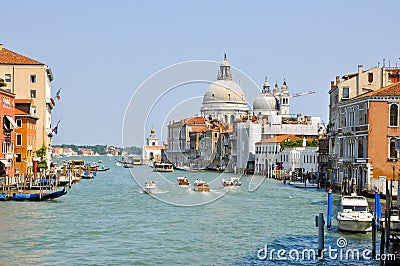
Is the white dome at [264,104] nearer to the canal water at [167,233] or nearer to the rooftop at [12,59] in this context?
the rooftop at [12,59]

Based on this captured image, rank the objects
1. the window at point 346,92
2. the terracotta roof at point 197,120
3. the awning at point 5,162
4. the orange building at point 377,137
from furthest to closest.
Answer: the terracotta roof at point 197,120
the window at point 346,92
the awning at point 5,162
the orange building at point 377,137

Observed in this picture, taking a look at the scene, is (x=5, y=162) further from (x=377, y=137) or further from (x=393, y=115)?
(x=393, y=115)

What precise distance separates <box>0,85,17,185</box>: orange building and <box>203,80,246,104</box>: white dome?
39.2 meters

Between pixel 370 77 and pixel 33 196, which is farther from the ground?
pixel 370 77

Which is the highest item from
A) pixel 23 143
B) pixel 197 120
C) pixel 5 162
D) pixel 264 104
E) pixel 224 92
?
pixel 224 92

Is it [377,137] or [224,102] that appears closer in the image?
[377,137]

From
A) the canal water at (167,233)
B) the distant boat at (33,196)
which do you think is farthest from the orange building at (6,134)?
the canal water at (167,233)

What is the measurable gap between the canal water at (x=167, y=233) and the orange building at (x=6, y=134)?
2.97 m

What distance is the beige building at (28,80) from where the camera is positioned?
3362 centimetres

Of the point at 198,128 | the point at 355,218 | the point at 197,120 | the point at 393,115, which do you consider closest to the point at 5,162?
the point at 393,115

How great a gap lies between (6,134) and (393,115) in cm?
1203

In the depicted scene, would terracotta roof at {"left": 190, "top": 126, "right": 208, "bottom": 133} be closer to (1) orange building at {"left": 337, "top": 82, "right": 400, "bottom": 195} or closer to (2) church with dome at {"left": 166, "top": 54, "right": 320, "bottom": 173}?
(2) church with dome at {"left": 166, "top": 54, "right": 320, "bottom": 173}

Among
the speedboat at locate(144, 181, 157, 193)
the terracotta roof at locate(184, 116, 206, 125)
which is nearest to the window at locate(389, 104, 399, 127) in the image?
the speedboat at locate(144, 181, 157, 193)

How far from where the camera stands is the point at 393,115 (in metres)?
22.1
